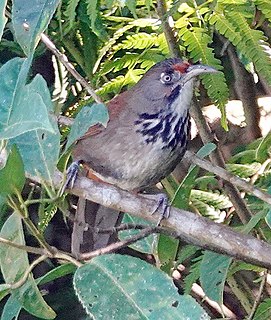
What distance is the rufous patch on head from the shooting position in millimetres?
2012

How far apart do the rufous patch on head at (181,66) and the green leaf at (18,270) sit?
2.60 feet

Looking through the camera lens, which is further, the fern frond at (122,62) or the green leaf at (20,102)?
the fern frond at (122,62)

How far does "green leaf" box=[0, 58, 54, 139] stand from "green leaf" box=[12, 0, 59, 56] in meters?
0.03

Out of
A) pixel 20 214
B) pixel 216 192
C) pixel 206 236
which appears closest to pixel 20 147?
pixel 20 214

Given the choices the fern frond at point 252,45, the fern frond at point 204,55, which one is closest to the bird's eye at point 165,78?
the fern frond at point 204,55

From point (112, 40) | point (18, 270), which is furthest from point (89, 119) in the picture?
point (112, 40)

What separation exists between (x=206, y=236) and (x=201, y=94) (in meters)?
1.25

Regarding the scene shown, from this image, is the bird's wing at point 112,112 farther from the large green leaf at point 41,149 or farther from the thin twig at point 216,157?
the large green leaf at point 41,149

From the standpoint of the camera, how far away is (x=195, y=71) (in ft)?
6.45

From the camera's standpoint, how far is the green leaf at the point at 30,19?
3.89ft

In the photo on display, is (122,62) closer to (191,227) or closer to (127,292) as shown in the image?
(191,227)

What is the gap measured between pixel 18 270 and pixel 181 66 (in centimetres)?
83

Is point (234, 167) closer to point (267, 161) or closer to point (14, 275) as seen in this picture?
point (267, 161)

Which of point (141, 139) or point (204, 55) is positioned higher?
point (204, 55)
